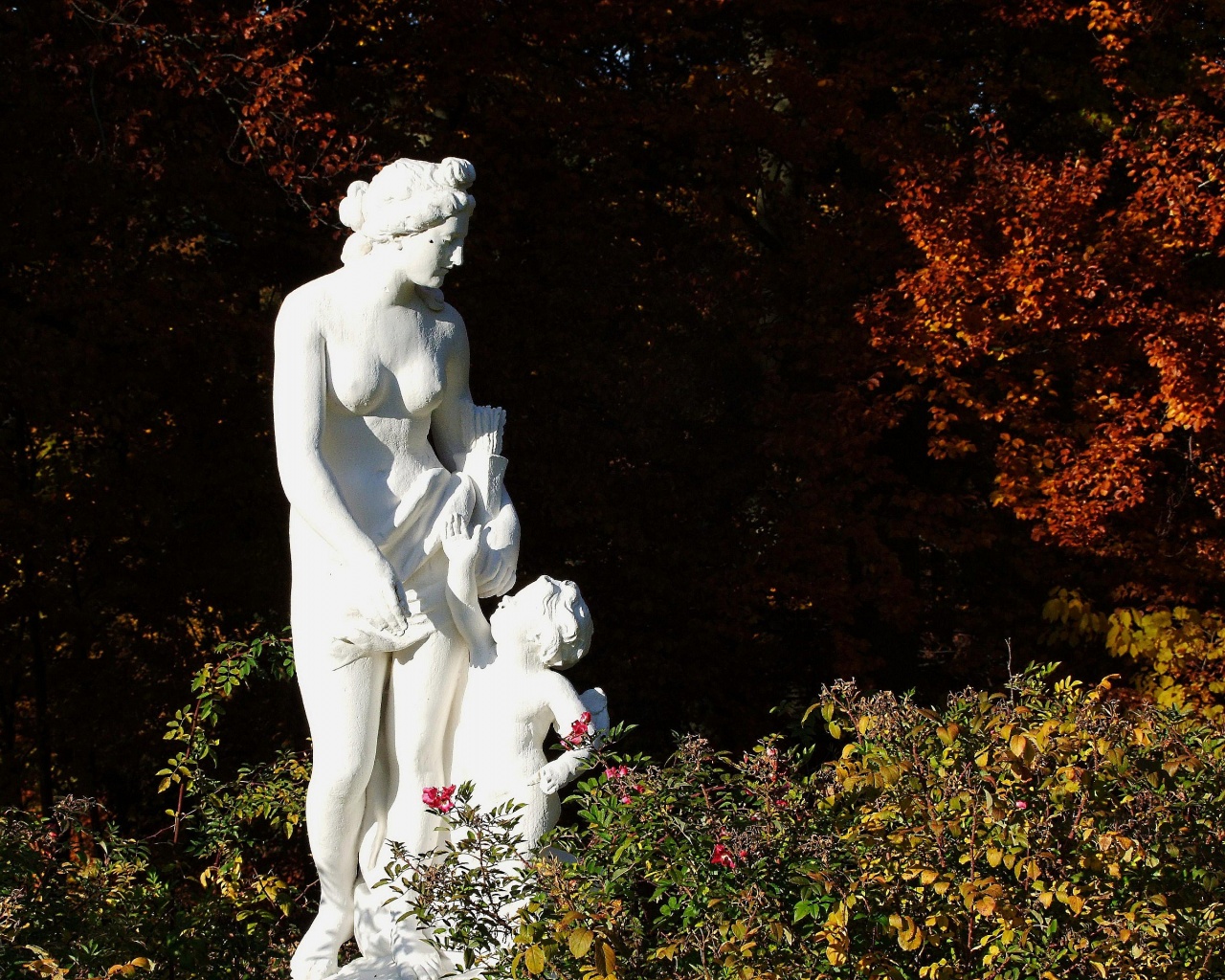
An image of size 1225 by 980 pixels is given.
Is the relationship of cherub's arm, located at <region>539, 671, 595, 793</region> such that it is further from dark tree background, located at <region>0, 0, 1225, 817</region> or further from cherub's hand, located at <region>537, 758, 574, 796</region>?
dark tree background, located at <region>0, 0, 1225, 817</region>

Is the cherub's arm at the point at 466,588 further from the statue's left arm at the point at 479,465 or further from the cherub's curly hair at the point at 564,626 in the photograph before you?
the cherub's curly hair at the point at 564,626

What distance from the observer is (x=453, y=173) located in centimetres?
348

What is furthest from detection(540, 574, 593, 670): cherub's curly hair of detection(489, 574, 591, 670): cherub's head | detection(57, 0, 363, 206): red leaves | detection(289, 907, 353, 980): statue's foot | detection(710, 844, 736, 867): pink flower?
detection(57, 0, 363, 206): red leaves

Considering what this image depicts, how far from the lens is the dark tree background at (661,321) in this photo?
6.93 meters

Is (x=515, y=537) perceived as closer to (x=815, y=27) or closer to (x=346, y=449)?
(x=346, y=449)

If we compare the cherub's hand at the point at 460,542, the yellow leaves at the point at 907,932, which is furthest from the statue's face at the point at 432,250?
the yellow leaves at the point at 907,932

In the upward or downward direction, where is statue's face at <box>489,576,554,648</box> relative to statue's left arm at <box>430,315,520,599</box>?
downward

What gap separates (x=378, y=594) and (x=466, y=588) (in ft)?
0.76

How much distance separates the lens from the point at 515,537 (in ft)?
12.1

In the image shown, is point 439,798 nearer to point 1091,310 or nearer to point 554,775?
point 554,775

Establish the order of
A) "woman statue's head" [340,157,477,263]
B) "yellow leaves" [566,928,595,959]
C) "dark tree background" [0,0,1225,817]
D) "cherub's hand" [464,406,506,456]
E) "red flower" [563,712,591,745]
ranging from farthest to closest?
1. "dark tree background" [0,0,1225,817]
2. "cherub's hand" [464,406,506,456]
3. "woman statue's head" [340,157,477,263]
4. "red flower" [563,712,591,745]
5. "yellow leaves" [566,928,595,959]

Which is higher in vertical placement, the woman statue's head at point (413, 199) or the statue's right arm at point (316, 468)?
the woman statue's head at point (413, 199)

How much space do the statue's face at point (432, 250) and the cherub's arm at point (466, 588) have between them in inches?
22.6

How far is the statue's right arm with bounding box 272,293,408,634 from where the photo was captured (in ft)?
11.2
